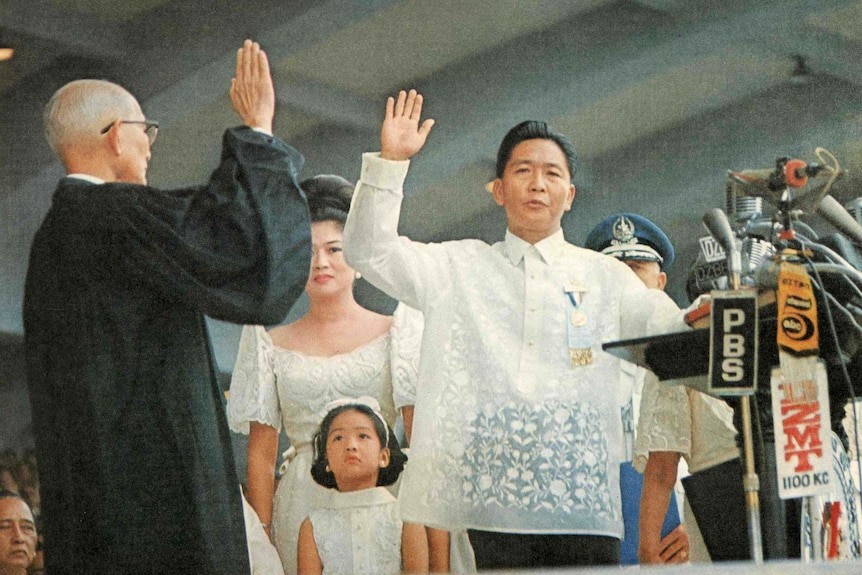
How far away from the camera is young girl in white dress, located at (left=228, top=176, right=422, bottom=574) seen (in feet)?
12.2

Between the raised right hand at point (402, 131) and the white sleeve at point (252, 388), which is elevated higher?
the raised right hand at point (402, 131)

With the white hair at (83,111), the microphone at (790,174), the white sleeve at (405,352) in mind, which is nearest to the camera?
the microphone at (790,174)

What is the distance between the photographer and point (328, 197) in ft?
12.6

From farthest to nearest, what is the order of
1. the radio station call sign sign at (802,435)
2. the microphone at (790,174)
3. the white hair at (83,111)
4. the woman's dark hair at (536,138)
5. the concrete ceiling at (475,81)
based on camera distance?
the concrete ceiling at (475,81), the woman's dark hair at (536,138), the white hair at (83,111), the microphone at (790,174), the radio station call sign sign at (802,435)

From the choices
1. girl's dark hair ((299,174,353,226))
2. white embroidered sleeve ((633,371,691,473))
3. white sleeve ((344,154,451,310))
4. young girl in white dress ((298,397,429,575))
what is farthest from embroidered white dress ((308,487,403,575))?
girl's dark hair ((299,174,353,226))

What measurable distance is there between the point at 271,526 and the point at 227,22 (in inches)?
58.4

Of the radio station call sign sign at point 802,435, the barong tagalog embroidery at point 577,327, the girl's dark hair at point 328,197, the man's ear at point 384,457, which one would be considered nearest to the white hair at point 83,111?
the girl's dark hair at point 328,197

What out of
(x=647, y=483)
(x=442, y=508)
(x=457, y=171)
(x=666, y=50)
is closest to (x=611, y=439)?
(x=647, y=483)

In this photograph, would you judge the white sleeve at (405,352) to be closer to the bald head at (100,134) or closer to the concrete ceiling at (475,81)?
the concrete ceiling at (475,81)

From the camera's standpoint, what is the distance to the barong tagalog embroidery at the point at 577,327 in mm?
3445

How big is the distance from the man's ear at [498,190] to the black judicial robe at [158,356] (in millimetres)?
578

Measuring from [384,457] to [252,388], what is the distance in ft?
1.40

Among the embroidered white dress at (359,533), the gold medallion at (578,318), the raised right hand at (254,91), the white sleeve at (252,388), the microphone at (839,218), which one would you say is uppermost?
the raised right hand at (254,91)

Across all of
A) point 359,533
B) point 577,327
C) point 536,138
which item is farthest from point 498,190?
point 359,533
